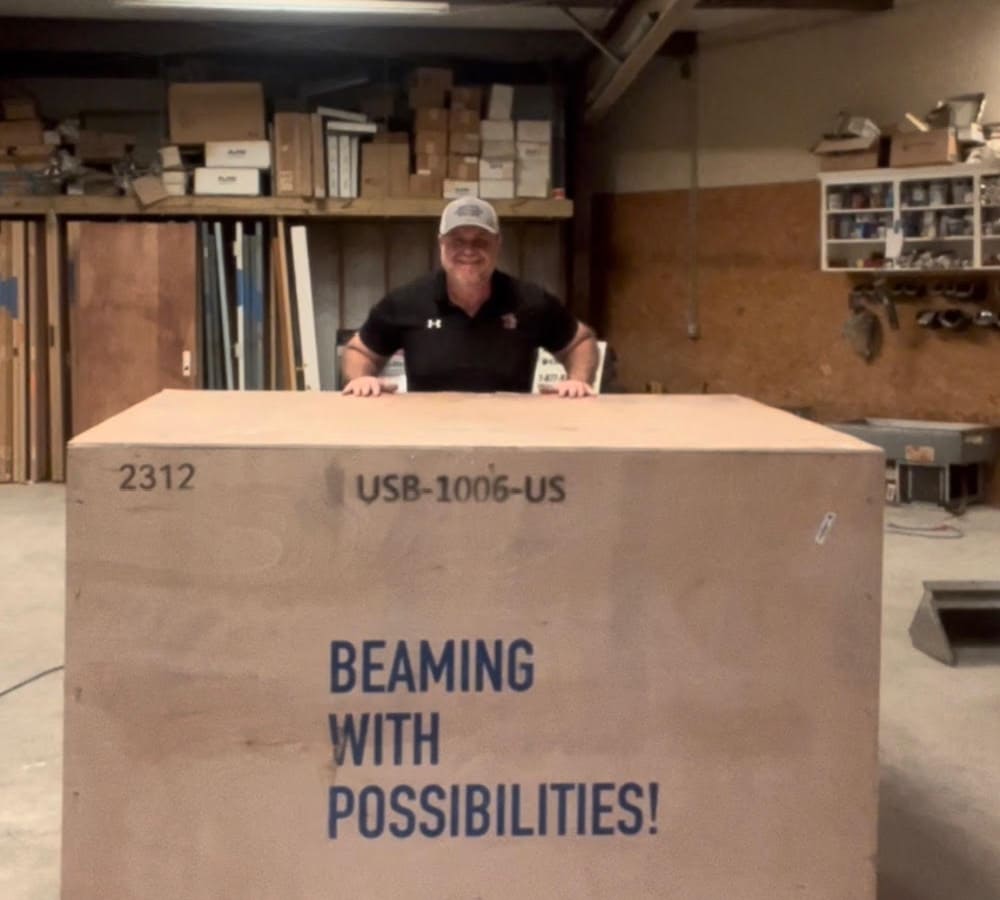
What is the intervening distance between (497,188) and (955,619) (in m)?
4.55

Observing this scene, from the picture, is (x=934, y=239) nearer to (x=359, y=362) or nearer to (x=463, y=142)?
(x=463, y=142)

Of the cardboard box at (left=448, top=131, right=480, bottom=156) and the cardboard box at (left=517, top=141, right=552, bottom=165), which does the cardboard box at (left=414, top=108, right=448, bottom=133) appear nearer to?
the cardboard box at (left=448, top=131, right=480, bottom=156)

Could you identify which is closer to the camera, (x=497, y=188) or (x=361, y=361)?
(x=361, y=361)

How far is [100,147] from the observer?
8031 mm

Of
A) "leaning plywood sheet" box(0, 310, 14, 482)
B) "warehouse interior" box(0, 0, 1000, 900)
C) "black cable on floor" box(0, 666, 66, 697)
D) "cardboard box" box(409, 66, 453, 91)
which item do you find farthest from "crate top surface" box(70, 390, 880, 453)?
"leaning plywood sheet" box(0, 310, 14, 482)

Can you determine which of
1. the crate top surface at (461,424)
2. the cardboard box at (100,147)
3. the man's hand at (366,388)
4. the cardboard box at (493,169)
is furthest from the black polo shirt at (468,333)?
the cardboard box at (100,147)

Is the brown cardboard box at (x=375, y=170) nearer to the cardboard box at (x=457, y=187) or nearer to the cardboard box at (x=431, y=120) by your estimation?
the cardboard box at (x=431, y=120)

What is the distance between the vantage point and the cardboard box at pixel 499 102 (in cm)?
807

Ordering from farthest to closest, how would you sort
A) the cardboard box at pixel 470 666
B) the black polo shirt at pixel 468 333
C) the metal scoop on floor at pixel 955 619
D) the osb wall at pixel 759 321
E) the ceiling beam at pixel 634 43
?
the osb wall at pixel 759 321 < the ceiling beam at pixel 634 43 < the metal scoop on floor at pixel 955 619 < the black polo shirt at pixel 468 333 < the cardboard box at pixel 470 666

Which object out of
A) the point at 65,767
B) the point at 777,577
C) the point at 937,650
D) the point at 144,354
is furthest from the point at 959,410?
the point at 65,767

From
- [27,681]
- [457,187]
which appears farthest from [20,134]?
[27,681]

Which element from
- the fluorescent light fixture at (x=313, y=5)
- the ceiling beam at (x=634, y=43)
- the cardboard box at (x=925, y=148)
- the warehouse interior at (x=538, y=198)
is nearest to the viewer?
the ceiling beam at (x=634, y=43)

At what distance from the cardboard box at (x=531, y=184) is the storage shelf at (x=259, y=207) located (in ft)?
0.19

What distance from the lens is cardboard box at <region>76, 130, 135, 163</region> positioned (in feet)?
26.3
